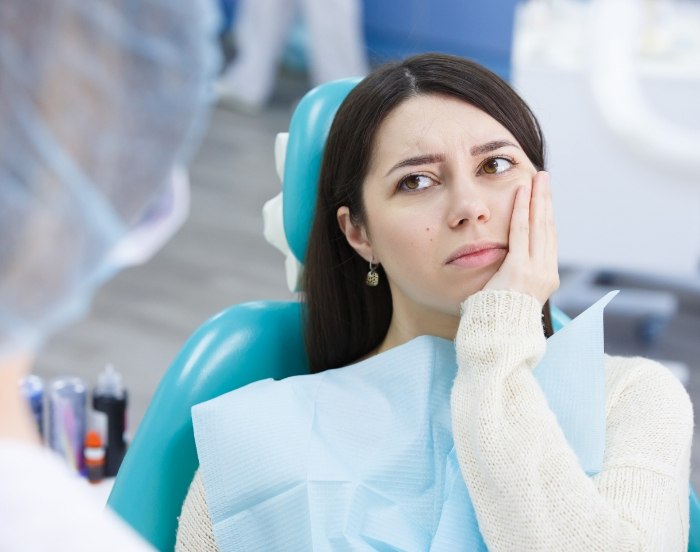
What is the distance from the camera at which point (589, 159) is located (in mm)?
2887

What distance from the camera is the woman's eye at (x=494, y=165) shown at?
1.45 metres

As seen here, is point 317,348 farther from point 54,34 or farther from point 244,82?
point 244,82

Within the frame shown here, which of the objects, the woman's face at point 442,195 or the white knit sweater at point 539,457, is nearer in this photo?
the white knit sweater at point 539,457

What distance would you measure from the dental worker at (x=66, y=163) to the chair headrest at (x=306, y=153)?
2.49 feet

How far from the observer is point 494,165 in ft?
4.78

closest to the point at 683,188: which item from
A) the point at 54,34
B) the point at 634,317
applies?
the point at 634,317

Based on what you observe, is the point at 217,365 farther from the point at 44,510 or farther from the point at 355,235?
the point at 44,510

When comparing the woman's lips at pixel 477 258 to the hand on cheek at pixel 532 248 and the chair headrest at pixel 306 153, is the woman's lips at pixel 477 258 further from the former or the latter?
the chair headrest at pixel 306 153

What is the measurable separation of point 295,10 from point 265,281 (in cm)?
172

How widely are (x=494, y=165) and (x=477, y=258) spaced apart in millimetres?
124

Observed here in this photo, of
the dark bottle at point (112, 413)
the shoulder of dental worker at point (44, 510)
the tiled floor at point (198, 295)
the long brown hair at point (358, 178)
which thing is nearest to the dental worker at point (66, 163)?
the shoulder of dental worker at point (44, 510)

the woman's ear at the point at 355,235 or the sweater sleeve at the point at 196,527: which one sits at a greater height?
the woman's ear at the point at 355,235

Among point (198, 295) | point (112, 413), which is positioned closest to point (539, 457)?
point (112, 413)

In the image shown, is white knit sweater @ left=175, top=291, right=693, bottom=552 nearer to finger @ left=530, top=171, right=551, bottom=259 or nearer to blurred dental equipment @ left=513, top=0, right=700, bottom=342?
finger @ left=530, top=171, right=551, bottom=259
